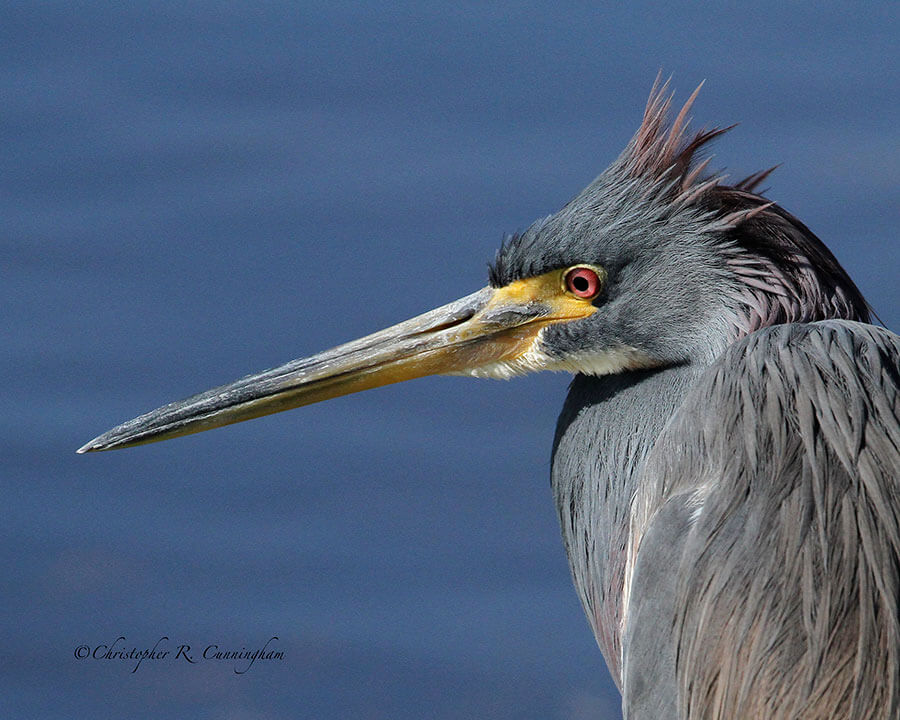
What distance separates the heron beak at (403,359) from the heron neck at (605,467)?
16 cm

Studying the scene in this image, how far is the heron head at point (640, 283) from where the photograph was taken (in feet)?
8.35

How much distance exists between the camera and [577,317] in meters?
2.73

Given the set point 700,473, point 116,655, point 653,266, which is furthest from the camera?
point 116,655

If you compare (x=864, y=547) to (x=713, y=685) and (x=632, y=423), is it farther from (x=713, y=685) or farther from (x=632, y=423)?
(x=632, y=423)

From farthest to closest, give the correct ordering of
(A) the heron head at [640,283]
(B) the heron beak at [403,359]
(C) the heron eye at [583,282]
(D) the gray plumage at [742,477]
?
(B) the heron beak at [403,359]
(C) the heron eye at [583,282]
(A) the heron head at [640,283]
(D) the gray plumage at [742,477]

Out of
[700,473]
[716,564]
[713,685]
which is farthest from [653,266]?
[713,685]

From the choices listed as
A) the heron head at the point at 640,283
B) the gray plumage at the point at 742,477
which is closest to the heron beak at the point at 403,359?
the heron head at the point at 640,283

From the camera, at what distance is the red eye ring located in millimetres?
2682

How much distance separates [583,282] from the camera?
2.71 metres

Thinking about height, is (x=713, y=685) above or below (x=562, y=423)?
below

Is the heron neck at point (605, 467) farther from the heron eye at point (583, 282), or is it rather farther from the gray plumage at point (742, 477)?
the heron eye at point (583, 282)

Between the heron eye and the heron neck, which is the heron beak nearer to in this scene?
the heron eye

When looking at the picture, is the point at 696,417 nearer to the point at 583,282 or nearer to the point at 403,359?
the point at 583,282

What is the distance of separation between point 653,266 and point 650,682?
30.3 inches
